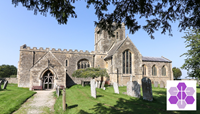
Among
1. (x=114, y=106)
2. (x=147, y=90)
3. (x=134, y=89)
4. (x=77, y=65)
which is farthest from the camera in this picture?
(x=77, y=65)

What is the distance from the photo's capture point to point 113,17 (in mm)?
5848

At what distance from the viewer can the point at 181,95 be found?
8.32 metres

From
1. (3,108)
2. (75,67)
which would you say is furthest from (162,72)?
(3,108)

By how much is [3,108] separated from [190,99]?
36.4 feet

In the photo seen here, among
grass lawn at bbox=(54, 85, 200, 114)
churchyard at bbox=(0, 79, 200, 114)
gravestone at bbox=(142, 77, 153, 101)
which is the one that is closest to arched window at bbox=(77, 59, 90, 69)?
churchyard at bbox=(0, 79, 200, 114)

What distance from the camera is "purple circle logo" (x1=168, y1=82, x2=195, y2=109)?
794 centimetres

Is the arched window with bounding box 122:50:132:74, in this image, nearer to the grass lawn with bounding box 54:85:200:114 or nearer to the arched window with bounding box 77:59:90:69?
the arched window with bounding box 77:59:90:69

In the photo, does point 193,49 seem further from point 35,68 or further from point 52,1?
point 35,68

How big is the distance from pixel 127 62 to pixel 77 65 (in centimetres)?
934

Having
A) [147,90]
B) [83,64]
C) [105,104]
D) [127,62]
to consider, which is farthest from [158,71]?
[105,104]

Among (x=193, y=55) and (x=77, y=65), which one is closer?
(x=193, y=55)

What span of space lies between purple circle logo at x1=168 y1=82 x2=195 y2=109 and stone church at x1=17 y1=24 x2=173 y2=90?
39.7ft

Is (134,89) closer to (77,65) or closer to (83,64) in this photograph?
(77,65)

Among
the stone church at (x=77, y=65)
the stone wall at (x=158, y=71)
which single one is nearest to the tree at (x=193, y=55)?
the stone church at (x=77, y=65)
